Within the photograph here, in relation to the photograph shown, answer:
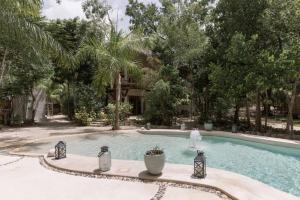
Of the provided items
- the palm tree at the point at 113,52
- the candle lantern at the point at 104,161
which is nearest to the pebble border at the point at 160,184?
the candle lantern at the point at 104,161

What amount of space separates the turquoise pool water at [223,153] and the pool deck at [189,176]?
1.45 metres

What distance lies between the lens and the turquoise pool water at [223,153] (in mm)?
9766

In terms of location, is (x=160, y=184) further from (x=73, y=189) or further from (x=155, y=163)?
(x=73, y=189)

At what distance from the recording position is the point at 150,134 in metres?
18.9

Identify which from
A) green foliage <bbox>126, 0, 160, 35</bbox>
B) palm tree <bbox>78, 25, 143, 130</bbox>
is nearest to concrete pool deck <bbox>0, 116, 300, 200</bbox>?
palm tree <bbox>78, 25, 143, 130</bbox>

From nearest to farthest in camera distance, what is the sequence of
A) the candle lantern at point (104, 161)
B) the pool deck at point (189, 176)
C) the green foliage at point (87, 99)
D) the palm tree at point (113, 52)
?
the pool deck at point (189, 176) < the candle lantern at point (104, 161) < the palm tree at point (113, 52) < the green foliage at point (87, 99)

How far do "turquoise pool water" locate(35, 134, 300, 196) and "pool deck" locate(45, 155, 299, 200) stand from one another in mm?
1454

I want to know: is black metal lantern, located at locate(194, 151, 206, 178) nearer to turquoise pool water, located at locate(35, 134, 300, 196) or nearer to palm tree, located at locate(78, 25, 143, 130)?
turquoise pool water, located at locate(35, 134, 300, 196)

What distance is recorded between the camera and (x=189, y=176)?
816 centimetres

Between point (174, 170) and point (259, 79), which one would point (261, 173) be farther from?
point (259, 79)

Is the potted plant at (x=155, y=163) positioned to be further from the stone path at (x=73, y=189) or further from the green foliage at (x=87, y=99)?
the green foliage at (x=87, y=99)

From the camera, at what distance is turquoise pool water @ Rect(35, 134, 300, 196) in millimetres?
9766

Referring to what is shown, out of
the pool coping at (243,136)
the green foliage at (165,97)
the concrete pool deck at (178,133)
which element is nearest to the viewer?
the concrete pool deck at (178,133)

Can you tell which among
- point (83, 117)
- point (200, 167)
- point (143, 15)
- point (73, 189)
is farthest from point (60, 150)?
point (143, 15)
